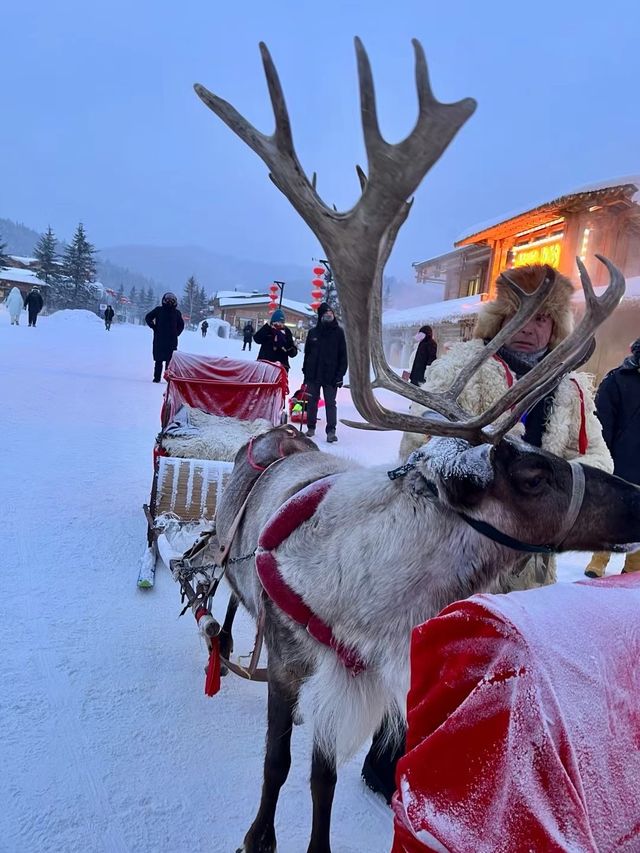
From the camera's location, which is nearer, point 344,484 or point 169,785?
point 344,484

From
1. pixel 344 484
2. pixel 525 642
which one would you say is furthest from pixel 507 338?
pixel 525 642

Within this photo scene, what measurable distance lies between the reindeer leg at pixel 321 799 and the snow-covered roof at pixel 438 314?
15.3 metres

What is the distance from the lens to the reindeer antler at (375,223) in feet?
4.49

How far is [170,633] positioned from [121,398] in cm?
731

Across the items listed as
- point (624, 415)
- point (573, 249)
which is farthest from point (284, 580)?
point (573, 249)

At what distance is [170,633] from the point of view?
3055mm

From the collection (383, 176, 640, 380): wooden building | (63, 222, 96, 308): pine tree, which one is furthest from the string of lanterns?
(63, 222, 96, 308): pine tree

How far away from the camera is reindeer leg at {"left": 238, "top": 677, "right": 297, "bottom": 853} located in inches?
72.4

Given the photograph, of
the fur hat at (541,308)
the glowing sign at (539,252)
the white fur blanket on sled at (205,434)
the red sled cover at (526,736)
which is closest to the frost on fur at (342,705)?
the red sled cover at (526,736)

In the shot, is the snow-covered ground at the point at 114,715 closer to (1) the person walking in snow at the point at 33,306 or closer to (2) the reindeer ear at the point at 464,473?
(2) the reindeer ear at the point at 464,473

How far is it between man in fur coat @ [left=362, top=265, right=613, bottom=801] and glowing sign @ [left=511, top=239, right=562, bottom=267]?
13.3 metres

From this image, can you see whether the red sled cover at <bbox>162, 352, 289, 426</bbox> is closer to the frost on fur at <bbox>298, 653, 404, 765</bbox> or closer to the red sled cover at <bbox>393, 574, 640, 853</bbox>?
the frost on fur at <bbox>298, 653, 404, 765</bbox>

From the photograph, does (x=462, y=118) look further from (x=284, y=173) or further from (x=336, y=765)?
(x=336, y=765)

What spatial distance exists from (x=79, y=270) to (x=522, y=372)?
6750 cm
